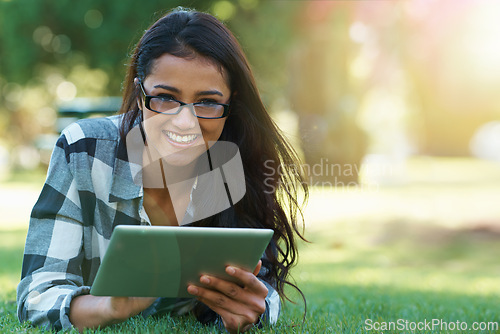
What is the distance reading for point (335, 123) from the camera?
1213 centimetres

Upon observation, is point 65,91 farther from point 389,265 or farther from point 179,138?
point 179,138

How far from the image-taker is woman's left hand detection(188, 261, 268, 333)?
2.18 meters

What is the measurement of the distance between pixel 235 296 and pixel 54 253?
77 cm

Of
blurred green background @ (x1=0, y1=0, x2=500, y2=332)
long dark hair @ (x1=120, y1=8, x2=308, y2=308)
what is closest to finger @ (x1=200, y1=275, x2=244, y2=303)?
long dark hair @ (x1=120, y1=8, x2=308, y2=308)

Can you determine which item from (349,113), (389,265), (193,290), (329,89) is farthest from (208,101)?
(349,113)

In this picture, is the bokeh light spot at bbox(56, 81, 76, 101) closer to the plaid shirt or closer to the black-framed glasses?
the plaid shirt

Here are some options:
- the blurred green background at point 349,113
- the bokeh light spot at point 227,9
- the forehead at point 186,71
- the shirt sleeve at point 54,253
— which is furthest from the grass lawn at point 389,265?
the bokeh light spot at point 227,9

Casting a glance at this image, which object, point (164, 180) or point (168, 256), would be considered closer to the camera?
point (168, 256)

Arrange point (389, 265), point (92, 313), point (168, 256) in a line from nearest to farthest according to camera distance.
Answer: point (168, 256) < point (92, 313) < point (389, 265)

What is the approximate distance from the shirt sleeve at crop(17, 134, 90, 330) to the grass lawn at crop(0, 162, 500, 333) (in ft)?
0.46

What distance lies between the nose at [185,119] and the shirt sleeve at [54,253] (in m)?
0.48

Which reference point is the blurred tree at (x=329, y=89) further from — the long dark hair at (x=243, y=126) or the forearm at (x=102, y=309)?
the forearm at (x=102, y=309)

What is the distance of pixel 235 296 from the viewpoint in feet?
7.47

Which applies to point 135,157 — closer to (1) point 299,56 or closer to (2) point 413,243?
(2) point 413,243
